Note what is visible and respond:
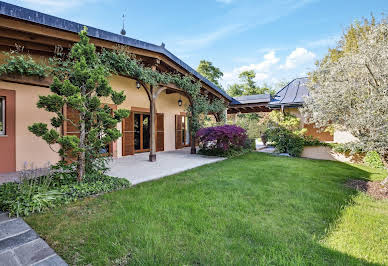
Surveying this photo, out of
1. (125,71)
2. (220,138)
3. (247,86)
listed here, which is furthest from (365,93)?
(247,86)

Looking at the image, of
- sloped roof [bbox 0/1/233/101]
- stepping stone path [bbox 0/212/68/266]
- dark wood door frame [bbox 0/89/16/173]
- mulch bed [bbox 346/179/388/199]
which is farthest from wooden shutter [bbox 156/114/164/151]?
mulch bed [bbox 346/179/388/199]

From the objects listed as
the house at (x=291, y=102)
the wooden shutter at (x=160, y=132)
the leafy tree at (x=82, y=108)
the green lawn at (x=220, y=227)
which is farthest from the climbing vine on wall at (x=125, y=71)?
the house at (x=291, y=102)

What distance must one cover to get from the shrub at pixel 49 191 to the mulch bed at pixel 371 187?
5.16 m

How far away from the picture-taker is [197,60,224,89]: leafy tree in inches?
1004

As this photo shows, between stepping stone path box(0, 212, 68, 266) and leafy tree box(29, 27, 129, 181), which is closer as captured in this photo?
stepping stone path box(0, 212, 68, 266)

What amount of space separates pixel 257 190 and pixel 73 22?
17.9ft

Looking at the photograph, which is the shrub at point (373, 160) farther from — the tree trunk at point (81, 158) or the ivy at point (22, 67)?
the ivy at point (22, 67)

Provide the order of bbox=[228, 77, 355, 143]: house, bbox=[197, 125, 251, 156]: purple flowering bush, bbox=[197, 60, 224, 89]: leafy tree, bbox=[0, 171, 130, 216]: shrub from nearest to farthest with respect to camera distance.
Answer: bbox=[0, 171, 130, 216]: shrub
bbox=[197, 125, 251, 156]: purple flowering bush
bbox=[228, 77, 355, 143]: house
bbox=[197, 60, 224, 89]: leafy tree

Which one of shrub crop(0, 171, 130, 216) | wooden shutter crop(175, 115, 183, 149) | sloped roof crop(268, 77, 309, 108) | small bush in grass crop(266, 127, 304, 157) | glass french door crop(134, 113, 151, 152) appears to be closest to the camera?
shrub crop(0, 171, 130, 216)

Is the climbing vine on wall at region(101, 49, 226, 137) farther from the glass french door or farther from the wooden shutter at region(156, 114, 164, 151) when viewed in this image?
the glass french door

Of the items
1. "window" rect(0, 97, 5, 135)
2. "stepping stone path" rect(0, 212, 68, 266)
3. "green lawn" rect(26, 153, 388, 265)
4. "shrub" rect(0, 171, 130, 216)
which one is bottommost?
"green lawn" rect(26, 153, 388, 265)

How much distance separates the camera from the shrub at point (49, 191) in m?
2.69

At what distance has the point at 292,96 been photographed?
36.9 feet

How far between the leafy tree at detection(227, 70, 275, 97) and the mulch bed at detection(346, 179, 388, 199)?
2452 centimetres
